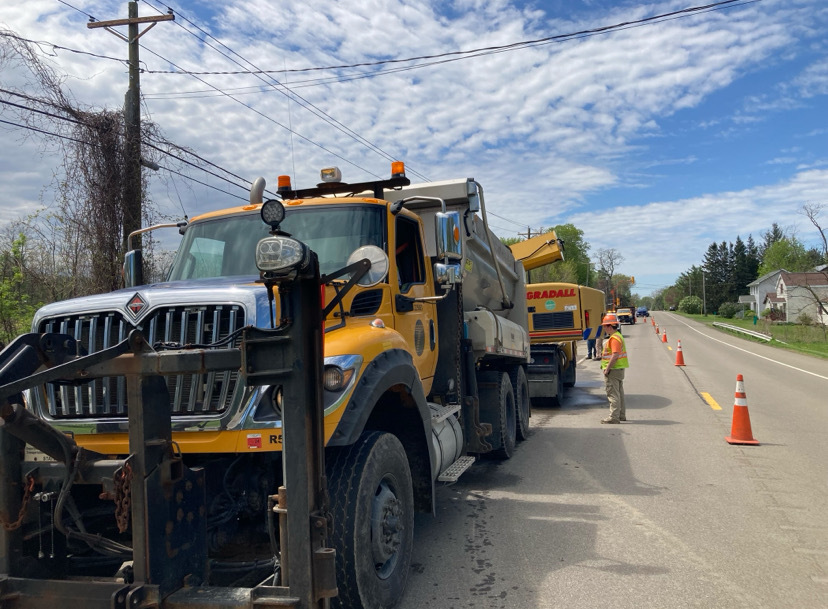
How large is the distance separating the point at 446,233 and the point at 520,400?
4.66 metres

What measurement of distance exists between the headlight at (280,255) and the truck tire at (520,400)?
6834mm

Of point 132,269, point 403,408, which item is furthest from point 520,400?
point 132,269

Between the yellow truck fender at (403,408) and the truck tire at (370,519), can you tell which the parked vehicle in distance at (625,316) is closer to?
the yellow truck fender at (403,408)

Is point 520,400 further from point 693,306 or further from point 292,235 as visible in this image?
point 693,306

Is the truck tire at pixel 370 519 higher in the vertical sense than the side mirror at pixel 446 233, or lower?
lower

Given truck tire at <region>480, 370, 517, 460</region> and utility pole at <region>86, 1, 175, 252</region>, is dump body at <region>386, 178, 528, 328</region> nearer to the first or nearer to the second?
truck tire at <region>480, 370, 517, 460</region>

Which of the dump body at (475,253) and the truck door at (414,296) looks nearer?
the truck door at (414,296)

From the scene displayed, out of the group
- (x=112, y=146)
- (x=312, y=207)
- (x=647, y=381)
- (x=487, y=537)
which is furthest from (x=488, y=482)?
(x=647, y=381)

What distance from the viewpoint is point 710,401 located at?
43.4ft

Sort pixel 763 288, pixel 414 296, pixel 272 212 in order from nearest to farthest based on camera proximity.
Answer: pixel 272 212 → pixel 414 296 → pixel 763 288

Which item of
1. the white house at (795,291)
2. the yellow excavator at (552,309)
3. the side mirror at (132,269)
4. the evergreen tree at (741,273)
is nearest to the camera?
the side mirror at (132,269)

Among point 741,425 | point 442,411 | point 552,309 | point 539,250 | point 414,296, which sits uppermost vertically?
point 539,250

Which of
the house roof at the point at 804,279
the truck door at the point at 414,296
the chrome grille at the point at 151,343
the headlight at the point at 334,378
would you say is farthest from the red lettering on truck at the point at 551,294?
the house roof at the point at 804,279

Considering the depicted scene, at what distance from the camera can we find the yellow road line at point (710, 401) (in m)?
12.3
